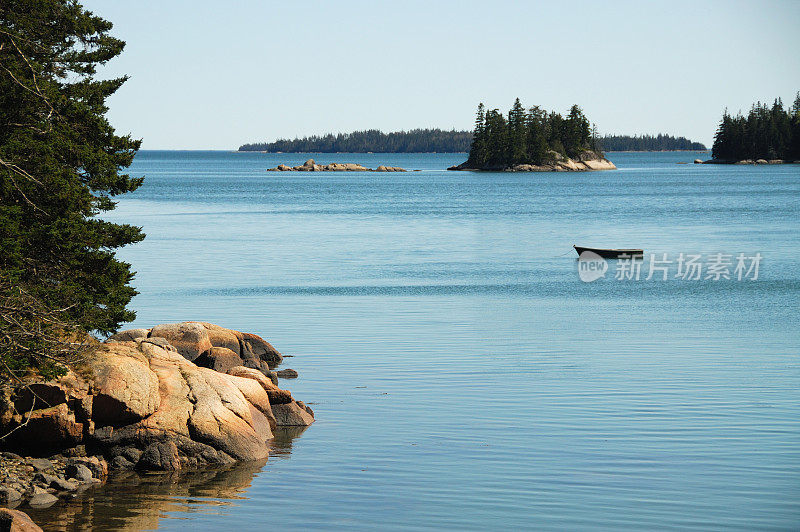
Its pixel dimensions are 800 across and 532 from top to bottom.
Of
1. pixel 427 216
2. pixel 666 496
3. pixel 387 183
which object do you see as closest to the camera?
pixel 666 496

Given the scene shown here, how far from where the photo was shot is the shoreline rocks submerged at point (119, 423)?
1644cm

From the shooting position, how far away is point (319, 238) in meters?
69.7

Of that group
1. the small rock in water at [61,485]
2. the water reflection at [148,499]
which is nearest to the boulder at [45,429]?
the small rock in water at [61,485]

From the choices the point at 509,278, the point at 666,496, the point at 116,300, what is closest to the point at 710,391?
the point at 666,496

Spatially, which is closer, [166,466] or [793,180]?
[166,466]

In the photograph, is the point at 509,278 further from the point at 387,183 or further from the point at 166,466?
the point at 387,183

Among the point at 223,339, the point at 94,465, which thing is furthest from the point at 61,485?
the point at 223,339

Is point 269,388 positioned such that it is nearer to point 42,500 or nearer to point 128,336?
point 128,336

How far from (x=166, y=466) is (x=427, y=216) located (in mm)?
76505

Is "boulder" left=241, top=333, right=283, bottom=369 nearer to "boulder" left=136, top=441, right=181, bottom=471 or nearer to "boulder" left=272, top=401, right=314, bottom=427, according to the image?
"boulder" left=272, top=401, right=314, bottom=427

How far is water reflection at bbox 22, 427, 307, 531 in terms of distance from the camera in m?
14.8

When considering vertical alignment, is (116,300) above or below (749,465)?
above
